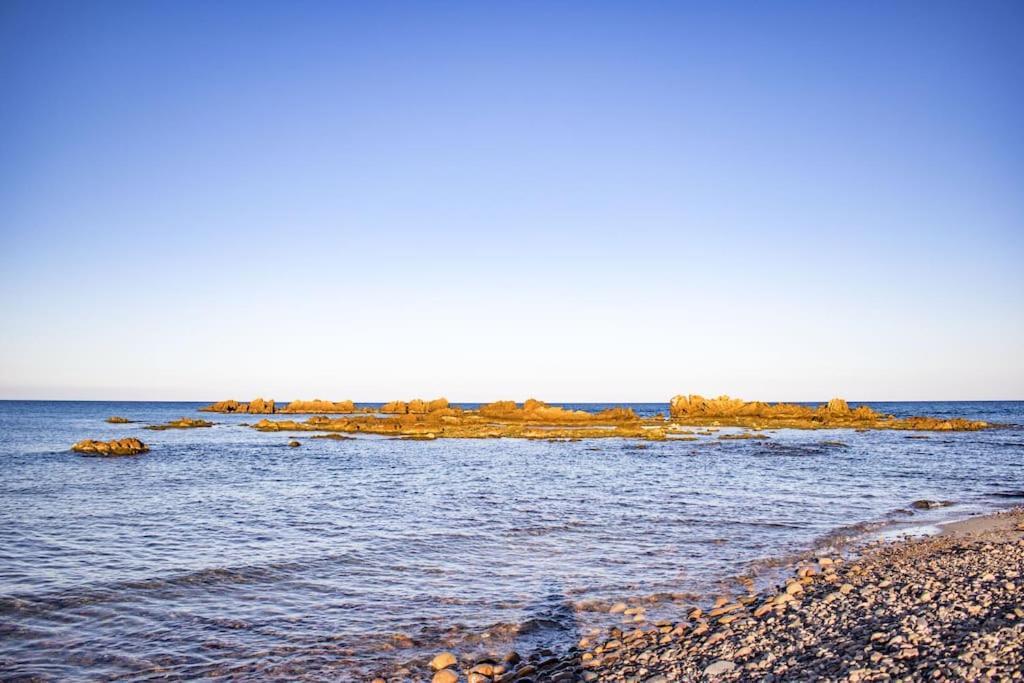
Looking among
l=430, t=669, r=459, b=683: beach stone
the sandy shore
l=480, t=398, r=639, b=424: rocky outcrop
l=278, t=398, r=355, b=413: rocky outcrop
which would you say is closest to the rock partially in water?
the sandy shore

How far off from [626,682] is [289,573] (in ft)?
34.0

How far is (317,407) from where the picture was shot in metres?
148

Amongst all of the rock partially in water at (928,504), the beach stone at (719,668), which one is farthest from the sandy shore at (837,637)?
the rock partially in water at (928,504)

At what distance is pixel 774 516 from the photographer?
23.8 meters

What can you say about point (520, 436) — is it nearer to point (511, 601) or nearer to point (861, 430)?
point (861, 430)

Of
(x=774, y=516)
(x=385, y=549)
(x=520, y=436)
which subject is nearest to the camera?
(x=385, y=549)

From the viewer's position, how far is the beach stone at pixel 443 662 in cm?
1062

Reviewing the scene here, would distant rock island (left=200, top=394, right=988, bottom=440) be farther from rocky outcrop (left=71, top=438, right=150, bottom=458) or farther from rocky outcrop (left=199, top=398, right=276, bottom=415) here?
rocky outcrop (left=199, top=398, right=276, bottom=415)

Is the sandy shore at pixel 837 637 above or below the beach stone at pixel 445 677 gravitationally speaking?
above

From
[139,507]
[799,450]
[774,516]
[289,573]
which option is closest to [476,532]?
[289,573]

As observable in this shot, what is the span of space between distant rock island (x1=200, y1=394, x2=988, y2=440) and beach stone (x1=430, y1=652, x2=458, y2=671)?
56013 mm

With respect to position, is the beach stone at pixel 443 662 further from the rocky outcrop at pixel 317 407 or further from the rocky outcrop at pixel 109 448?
the rocky outcrop at pixel 317 407

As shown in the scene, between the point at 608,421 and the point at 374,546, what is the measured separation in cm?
7283

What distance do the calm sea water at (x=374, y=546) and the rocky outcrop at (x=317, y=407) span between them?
104m
